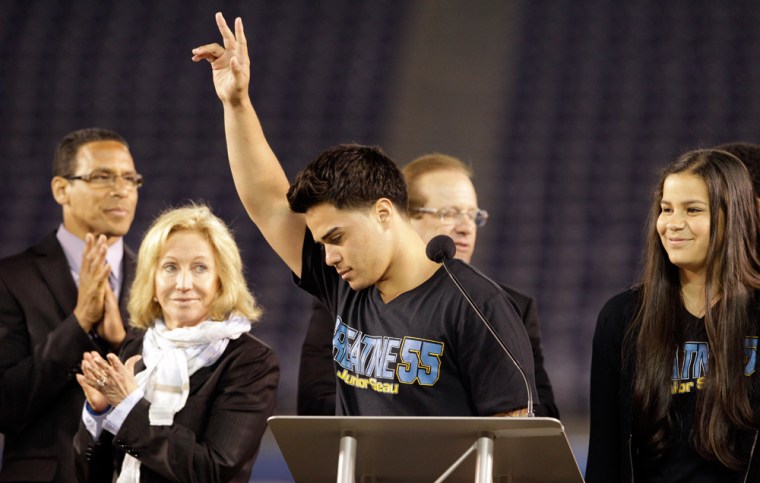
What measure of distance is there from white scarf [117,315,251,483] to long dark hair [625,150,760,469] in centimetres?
106

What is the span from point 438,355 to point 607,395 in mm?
509

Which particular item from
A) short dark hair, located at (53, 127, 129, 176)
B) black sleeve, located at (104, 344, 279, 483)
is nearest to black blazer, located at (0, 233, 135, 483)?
short dark hair, located at (53, 127, 129, 176)

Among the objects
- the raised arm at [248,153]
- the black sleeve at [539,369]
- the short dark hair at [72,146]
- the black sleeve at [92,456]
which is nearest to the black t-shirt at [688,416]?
the black sleeve at [539,369]

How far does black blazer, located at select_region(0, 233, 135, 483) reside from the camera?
3008 millimetres

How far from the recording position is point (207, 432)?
272cm

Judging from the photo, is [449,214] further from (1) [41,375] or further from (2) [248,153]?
(1) [41,375]

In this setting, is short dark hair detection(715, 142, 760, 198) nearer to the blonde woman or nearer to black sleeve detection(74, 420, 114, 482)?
the blonde woman

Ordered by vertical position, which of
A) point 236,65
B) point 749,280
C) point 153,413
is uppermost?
point 236,65

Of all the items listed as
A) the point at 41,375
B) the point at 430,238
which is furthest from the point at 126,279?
the point at 430,238

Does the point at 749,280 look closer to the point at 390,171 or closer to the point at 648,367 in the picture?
the point at 648,367

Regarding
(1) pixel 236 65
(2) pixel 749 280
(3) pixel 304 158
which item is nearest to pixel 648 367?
(2) pixel 749 280

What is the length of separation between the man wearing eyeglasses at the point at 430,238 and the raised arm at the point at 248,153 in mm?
601

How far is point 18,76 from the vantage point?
7.52 meters

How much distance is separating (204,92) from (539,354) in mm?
5065
